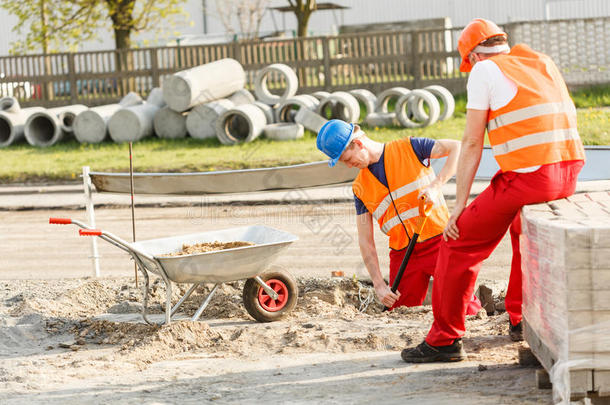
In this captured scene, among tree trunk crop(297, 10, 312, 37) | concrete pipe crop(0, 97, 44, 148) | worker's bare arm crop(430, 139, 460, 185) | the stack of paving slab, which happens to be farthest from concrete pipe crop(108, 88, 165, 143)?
the stack of paving slab

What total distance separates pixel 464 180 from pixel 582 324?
3.48ft

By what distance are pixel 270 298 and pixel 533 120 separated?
9.31ft

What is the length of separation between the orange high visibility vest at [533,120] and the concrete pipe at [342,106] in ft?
43.4

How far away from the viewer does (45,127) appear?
2036 cm

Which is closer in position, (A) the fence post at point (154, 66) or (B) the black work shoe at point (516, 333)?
(B) the black work shoe at point (516, 333)

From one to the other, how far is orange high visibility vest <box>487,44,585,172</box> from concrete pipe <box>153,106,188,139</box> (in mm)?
14919

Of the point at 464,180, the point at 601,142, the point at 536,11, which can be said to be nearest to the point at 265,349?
the point at 464,180

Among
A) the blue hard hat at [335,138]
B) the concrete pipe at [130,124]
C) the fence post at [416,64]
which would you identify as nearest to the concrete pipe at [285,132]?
the concrete pipe at [130,124]

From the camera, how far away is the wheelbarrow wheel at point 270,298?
252 inches

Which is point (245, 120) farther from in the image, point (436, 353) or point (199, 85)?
point (436, 353)

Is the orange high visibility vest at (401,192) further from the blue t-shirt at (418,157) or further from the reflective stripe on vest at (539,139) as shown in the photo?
the reflective stripe on vest at (539,139)

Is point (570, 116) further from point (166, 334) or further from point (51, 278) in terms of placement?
Answer: point (51, 278)

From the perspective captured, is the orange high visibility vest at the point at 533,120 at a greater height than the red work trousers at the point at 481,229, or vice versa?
the orange high visibility vest at the point at 533,120

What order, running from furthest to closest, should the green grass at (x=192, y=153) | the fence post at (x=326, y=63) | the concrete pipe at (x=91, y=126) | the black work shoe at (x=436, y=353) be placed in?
the fence post at (x=326, y=63)
the concrete pipe at (x=91, y=126)
the green grass at (x=192, y=153)
the black work shoe at (x=436, y=353)
